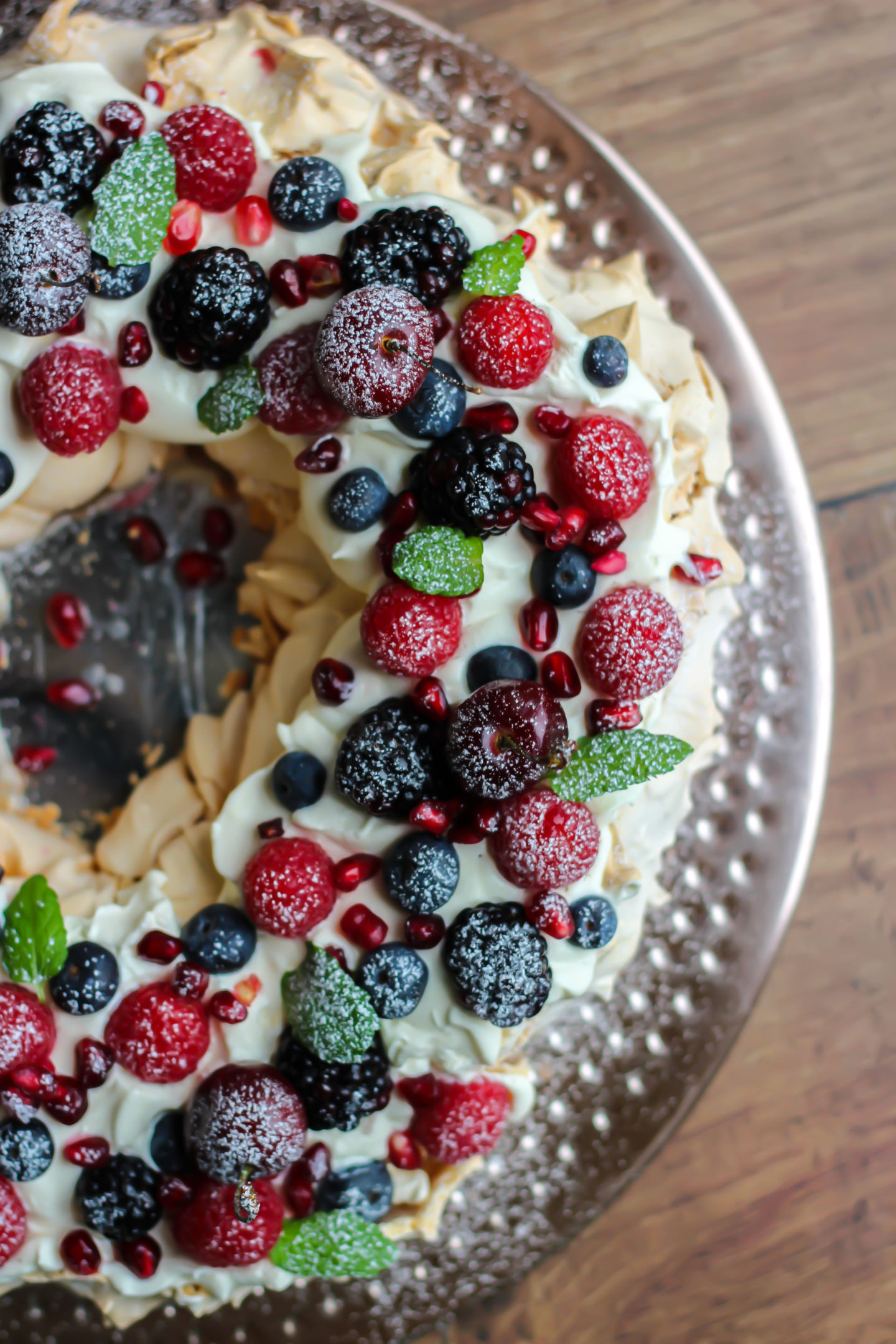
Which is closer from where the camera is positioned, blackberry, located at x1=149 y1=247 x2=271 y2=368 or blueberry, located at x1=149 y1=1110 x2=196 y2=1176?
blackberry, located at x1=149 y1=247 x2=271 y2=368

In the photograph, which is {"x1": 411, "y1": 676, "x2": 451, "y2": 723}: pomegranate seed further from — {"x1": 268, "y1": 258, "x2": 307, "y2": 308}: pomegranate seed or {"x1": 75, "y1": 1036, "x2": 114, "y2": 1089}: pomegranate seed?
{"x1": 75, "y1": 1036, "x2": 114, "y2": 1089}: pomegranate seed

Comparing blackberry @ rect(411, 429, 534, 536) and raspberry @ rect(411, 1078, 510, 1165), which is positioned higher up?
blackberry @ rect(411, 429, 534, 536)

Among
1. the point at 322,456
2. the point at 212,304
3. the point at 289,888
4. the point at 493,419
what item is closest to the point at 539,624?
the point at 493,419

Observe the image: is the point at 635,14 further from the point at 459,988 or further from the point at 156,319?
the point at 459,988

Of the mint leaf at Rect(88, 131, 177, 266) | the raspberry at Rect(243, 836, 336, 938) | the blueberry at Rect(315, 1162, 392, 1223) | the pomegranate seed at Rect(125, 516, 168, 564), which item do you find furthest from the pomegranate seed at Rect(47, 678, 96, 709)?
the blueberry at Rect(315, 1162, 392, 1223)

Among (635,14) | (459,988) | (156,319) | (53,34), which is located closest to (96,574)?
(156,319)

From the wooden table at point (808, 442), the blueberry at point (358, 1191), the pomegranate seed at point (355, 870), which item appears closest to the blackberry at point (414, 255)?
the pomegranate seed at point (355, 870)

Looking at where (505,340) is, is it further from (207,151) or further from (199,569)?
(199,569)

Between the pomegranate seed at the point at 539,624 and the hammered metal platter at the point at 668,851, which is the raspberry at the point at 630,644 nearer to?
the pomegranate seed at the point at 539,624
